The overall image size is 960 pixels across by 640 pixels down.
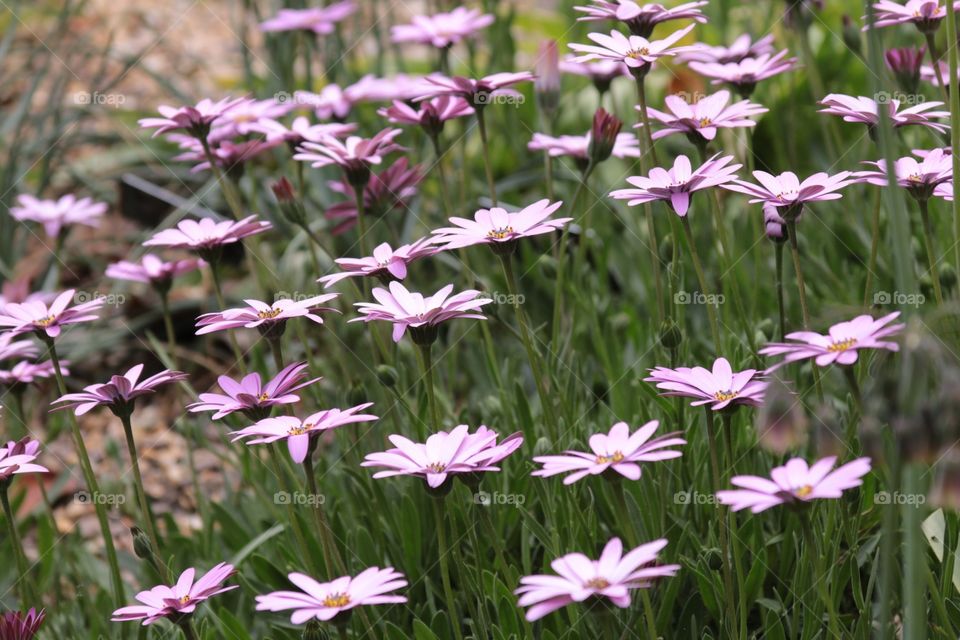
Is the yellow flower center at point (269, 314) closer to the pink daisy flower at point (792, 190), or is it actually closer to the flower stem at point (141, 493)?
the flower stem at point (141, 493)

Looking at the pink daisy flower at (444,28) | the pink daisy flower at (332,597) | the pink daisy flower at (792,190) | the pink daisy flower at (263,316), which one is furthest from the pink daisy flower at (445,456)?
the pink daisy flower at (444,28)

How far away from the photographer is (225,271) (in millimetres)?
3727

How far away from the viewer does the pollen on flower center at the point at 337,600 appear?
1.20 meters

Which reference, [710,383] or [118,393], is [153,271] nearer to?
[118,393]

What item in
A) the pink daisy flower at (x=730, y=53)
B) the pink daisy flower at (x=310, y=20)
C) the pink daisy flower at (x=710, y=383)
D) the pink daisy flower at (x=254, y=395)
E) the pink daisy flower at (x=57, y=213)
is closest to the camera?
the pink daisy flower at (x=710, y=383)

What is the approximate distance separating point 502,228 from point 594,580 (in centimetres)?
58

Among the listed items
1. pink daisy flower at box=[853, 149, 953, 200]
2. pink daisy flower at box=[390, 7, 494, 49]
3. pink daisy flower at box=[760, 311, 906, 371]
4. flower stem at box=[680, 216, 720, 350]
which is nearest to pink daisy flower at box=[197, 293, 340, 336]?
flower stem at box=[680, 216, 720, 350]

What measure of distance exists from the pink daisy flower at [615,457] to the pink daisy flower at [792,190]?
38 centimetres

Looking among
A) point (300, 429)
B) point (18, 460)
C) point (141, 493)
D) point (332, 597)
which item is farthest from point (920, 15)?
point (18, 460)


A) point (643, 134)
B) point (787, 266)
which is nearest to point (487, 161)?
point (643, 134)

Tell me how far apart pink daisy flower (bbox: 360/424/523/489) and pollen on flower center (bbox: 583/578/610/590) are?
176 millimetres

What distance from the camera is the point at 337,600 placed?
1206 millimetres

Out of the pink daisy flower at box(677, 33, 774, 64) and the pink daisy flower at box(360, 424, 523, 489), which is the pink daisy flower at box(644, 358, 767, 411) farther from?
the pink daisy flower at box(677, 33, 774, 64)

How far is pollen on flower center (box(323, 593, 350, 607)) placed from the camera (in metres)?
1.20
